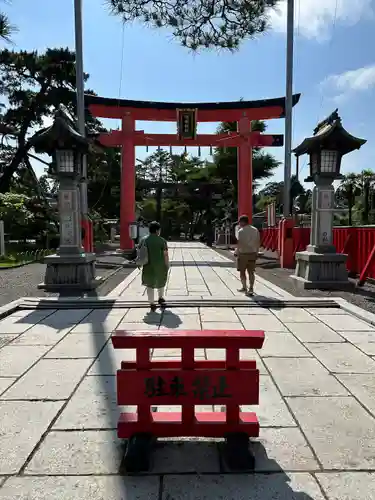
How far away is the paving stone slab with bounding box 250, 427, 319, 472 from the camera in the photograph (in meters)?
A: 2.29

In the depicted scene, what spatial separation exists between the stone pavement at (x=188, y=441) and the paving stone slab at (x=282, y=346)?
0.04 feet

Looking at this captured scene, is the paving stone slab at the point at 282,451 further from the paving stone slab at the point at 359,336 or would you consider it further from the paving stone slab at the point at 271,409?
the paving stone slab at the point at 359,336

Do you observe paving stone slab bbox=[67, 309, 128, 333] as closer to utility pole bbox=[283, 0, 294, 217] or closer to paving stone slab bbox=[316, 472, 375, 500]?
paving stone slab bbox=[316, 472, 375, 500]

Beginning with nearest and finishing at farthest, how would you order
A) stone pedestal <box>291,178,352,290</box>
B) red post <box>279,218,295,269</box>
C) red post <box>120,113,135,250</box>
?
stone pedestal <box>291,178,352,290</box> < red post <box>279,218,295,269</box> < red post <box>120,113,135,250</box>

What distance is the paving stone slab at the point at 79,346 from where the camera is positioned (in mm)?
4262

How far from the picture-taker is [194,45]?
5469 mm

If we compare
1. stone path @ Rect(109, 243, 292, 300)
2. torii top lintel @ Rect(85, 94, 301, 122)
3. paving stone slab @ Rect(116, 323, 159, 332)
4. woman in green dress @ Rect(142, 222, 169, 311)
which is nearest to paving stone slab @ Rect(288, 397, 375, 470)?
paving stone slab @ Rect(116, 323, 159, 332)

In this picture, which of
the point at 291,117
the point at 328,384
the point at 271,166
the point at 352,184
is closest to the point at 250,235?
the point at 328,384

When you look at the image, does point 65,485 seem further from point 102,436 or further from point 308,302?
point 308,302

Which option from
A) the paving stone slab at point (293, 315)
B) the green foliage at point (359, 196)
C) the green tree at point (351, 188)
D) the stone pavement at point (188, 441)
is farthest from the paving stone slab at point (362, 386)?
the green tree at point (351, 188)

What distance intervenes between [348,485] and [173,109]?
17.4 metres

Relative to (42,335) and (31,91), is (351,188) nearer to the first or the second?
(31,91)

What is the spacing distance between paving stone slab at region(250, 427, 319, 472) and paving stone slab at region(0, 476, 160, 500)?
63 cm

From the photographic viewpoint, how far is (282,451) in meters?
2.44
